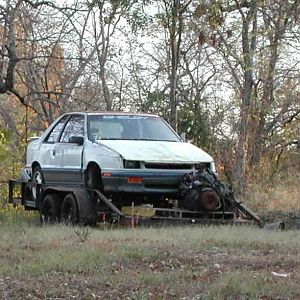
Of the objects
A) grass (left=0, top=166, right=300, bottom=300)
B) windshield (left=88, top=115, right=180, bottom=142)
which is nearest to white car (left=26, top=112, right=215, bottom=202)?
windshield (left=88, top=115, right=180, bottom=142)

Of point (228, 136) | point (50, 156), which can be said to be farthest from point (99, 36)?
point (50, 156)

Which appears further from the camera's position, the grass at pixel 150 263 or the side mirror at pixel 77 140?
the side mirror at pixel 77 140

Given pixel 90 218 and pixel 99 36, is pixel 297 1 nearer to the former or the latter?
pixel 90 218

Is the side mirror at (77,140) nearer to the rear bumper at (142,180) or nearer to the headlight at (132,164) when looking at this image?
the rear bumper at (142,180)

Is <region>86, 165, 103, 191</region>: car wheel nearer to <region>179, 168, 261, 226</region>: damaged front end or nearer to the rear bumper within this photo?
the rear bumper

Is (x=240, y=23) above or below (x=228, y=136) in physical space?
above

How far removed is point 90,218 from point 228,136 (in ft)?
44.8

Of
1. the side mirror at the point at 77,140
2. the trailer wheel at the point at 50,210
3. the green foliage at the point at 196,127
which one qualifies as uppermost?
the green foliage at the point at 196,127

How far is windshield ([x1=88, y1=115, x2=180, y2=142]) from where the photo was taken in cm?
1419

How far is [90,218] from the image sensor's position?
1325 cm

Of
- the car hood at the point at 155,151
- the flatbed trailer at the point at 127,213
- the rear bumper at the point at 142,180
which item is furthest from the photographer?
the car hood at the point at 155,151

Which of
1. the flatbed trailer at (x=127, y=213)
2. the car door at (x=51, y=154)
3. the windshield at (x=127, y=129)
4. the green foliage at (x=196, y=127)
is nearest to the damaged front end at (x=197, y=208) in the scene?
the flatbed trailer at (x=127, y=213)

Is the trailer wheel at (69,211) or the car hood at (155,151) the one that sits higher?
the car hood at (155,151)

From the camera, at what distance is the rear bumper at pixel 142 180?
13.1 metres
